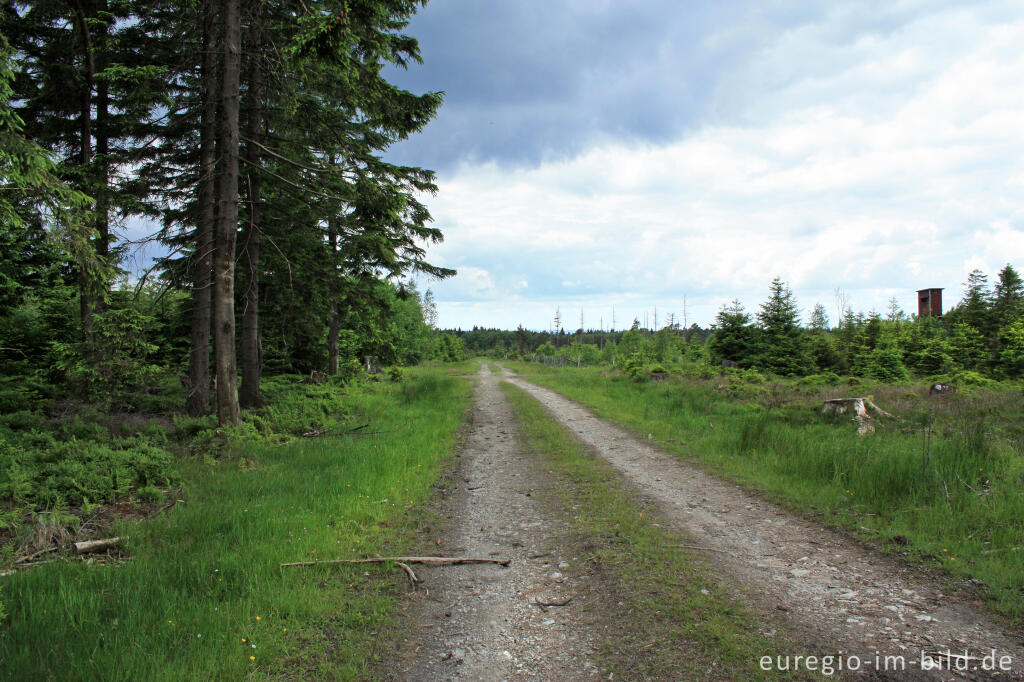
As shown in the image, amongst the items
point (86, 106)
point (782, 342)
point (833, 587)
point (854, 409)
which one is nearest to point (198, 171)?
point (86, 106)

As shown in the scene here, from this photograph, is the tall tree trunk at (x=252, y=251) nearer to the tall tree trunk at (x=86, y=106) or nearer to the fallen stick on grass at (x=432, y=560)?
the tall tree trunk at (x=86, y=106)

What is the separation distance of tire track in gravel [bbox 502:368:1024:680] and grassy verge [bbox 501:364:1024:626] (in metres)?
0.37

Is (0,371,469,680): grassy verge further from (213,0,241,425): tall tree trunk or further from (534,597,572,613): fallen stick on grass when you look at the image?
(213,0,241,425): tall tree trunk

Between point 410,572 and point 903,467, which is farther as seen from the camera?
point 903,467

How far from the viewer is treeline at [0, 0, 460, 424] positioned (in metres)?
8.89

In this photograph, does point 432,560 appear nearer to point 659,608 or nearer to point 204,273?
point 659,608

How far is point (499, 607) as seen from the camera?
354cm

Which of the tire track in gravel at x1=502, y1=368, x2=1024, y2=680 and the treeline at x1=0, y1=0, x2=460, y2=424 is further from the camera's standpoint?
the treeline at x1=0, y1=0, x2=460, y2=424

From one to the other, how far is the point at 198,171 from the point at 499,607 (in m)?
13.0

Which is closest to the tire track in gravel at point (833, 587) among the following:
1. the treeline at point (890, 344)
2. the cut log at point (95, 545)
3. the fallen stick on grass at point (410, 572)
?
the fallen stick on grass at point (410, 572)

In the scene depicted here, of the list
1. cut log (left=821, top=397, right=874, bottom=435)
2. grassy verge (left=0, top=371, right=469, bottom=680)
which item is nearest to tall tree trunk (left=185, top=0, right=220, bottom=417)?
grassy verge (left=0, top=371, right=469, bottom=680)

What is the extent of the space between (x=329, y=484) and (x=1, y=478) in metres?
4.28

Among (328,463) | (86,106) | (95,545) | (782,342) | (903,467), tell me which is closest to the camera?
(95,545)

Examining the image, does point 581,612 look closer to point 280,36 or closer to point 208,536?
point 208,536
